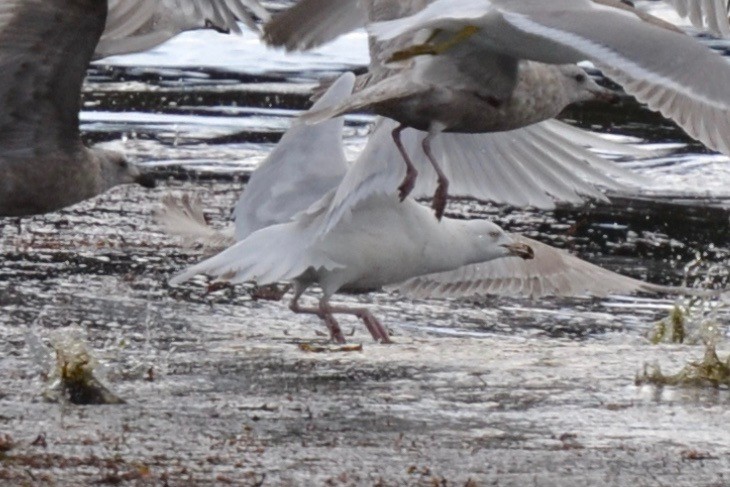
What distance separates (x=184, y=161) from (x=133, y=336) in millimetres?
3906

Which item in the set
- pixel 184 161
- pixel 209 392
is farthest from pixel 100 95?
pixel 209 392

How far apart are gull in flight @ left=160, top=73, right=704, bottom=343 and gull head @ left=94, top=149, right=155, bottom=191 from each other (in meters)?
0.43

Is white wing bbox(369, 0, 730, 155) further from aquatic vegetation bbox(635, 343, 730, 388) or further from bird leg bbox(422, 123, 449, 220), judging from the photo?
aquatic vegetation bbox(635, 343, 730, 388)

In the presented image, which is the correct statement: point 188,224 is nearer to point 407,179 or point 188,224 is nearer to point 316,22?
point 316,22

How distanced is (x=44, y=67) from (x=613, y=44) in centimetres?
219

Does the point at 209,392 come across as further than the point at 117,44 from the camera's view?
No

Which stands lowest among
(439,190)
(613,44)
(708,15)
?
(439,190)

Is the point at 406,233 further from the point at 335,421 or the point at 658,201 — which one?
the point at 658,201

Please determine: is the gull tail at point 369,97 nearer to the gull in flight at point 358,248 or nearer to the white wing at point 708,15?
the gull in flight at point 358,248

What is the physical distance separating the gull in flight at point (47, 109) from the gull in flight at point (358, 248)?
70 cm

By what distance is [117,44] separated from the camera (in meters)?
7.62

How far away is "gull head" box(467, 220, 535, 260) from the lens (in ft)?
25.5

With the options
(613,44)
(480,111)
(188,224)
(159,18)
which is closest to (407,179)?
(480,111)

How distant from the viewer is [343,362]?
664cm
